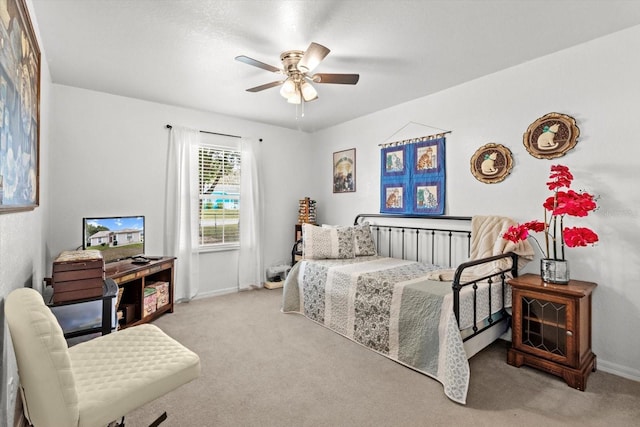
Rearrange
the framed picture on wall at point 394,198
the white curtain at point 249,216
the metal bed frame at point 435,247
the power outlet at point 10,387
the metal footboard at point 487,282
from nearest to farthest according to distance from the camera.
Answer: the power outlet at point 10,387 < the metal footboard at point 487,282 < the metal bed frame at point 435,247 < the framed picture on wall at point 394,198 < the white curtain at point 249,216

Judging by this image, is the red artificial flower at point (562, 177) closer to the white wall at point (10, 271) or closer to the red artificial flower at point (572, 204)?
the red artificial flower at point (572, 204)

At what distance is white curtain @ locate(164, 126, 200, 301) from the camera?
379cm

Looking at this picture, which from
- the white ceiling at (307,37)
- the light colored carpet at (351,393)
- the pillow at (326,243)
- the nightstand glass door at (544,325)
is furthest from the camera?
the pillow at (326,243)

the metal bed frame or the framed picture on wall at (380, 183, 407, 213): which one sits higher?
the framed picture on wall at (380, 183, 407, 213)

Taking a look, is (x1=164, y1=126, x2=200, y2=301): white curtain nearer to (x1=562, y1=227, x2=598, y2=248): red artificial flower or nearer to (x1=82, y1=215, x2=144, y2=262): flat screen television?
(x1=82, y1=215, x2=144, y2=262): flat screen television

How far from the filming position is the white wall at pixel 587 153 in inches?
86.7

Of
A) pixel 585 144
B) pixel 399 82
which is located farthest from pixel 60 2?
pixel 585 144

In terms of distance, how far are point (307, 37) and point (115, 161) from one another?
2.62 m

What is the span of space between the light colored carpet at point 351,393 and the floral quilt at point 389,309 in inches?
4.9

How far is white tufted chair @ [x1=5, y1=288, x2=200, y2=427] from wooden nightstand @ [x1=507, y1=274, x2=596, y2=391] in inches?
90.2

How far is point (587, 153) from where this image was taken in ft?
7.80

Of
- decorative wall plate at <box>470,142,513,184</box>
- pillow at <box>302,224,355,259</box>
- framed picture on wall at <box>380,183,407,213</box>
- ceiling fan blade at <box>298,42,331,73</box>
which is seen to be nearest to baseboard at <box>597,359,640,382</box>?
decorative wall plate at <box>470,142,513,184</box>

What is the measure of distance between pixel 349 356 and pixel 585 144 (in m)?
2.50

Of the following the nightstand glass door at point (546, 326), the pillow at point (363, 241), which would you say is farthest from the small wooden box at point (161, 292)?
the nightstand glass door at point (546, 326)
